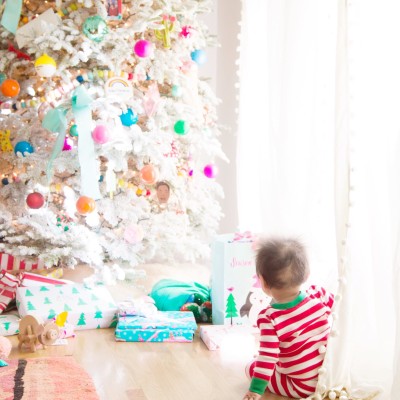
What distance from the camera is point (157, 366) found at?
2.31 metres

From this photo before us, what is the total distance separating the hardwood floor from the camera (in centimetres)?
209

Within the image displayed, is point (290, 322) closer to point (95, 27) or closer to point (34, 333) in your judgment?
point (34, 333)

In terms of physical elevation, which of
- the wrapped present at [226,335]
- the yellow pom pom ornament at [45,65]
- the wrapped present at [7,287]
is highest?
the yellow pom pom ornament at [45,65]

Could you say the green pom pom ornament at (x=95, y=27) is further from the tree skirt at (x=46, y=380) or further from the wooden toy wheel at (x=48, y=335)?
the tree skirt at (x=46, y=380)

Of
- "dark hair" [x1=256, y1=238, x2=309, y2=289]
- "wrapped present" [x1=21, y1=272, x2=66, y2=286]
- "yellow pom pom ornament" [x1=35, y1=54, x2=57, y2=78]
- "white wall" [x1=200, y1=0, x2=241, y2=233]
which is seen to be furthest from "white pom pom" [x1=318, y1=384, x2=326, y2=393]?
"white wall" [x1=200, y1=0, x2=241, y2=233]

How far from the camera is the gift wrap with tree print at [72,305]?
2707 mm

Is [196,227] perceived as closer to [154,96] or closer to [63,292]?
[154,96]

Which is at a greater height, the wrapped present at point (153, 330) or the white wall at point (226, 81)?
the white wall at point (226, 81)

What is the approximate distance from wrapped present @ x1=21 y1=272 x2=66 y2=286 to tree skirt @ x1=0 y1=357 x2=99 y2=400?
0.69 meters

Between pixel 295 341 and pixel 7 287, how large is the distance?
1.40 meters

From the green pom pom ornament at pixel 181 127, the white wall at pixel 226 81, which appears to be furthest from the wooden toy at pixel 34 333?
Result: the white wall at pixel 226 81

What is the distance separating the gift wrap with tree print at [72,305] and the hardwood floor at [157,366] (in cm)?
4

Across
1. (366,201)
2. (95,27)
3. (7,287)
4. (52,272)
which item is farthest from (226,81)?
(366,201)

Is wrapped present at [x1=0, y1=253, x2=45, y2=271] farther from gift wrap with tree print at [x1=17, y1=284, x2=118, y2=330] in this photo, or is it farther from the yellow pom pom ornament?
the yellow pom pom ornament
